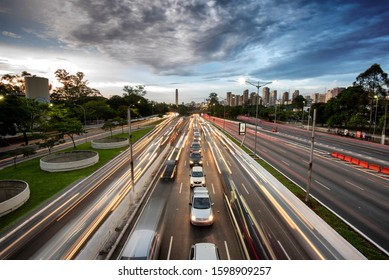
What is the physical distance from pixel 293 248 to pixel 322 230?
2916 mm

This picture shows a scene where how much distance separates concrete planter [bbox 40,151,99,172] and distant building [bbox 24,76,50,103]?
44.9 metres

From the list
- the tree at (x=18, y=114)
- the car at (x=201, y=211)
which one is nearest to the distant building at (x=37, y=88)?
the tree at (x=18, y=114)

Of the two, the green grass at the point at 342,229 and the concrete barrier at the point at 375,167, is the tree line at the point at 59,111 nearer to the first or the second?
the green grass at the point at 342,229

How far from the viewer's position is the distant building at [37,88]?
2427 inches

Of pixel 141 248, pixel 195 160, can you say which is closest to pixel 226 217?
pixel 141 248

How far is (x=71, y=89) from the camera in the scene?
89938 mm

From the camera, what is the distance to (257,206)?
15.5m

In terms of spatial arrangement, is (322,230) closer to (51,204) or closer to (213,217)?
(213,217)

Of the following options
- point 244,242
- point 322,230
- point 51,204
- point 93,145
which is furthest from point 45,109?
point 322,230

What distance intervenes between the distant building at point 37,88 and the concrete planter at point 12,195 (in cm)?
5545

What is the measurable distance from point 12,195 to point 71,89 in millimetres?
86518

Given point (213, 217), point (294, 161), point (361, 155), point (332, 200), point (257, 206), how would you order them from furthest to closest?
point (361, 155) < point (294, 161) < point (332, 200) < point (257, 206) < point (213, 217)

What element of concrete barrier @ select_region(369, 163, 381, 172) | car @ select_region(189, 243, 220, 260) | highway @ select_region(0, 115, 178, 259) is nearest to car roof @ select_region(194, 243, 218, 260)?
car @ select_region(189, 243, 220, 260)

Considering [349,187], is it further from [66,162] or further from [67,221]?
[66,162]
